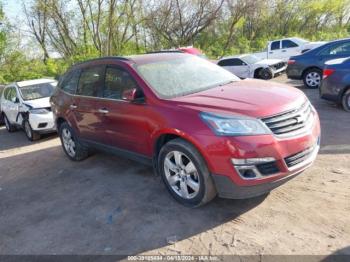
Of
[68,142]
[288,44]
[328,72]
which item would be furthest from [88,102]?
[288,44]

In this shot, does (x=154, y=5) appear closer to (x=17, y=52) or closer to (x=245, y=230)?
(x=17, y=52)

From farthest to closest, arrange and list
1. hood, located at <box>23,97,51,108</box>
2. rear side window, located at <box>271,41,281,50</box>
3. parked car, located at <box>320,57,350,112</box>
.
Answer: rear side window, located at <box>271,41,281,50</box> → hood, located at <box>23,97,51,108</box> → parked car, located at <box>320,57,350,112</box>

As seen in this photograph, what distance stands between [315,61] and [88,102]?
7681 millimetres

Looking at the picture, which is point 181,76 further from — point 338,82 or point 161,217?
point 338,82

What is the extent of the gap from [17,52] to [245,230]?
2317cm

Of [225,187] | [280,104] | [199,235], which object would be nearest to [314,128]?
[280,104]

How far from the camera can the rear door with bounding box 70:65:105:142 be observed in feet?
15.6

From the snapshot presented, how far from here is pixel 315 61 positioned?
9.76 metres

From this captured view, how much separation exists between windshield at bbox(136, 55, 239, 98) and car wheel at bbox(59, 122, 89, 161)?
7.21 ft

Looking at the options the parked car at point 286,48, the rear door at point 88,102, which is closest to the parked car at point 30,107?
the rear door at point 88,102

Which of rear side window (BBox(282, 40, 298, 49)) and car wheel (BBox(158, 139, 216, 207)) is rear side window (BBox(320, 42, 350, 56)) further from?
car wheel (BBox(158, 139, 216, 207))

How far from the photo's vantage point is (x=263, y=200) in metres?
3.60

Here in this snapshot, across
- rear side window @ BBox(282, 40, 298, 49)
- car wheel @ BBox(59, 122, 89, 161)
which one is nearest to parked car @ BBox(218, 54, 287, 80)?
rear side window @ BBox(282, 40, 298, 49)

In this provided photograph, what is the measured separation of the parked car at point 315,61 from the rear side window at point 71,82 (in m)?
7.31
